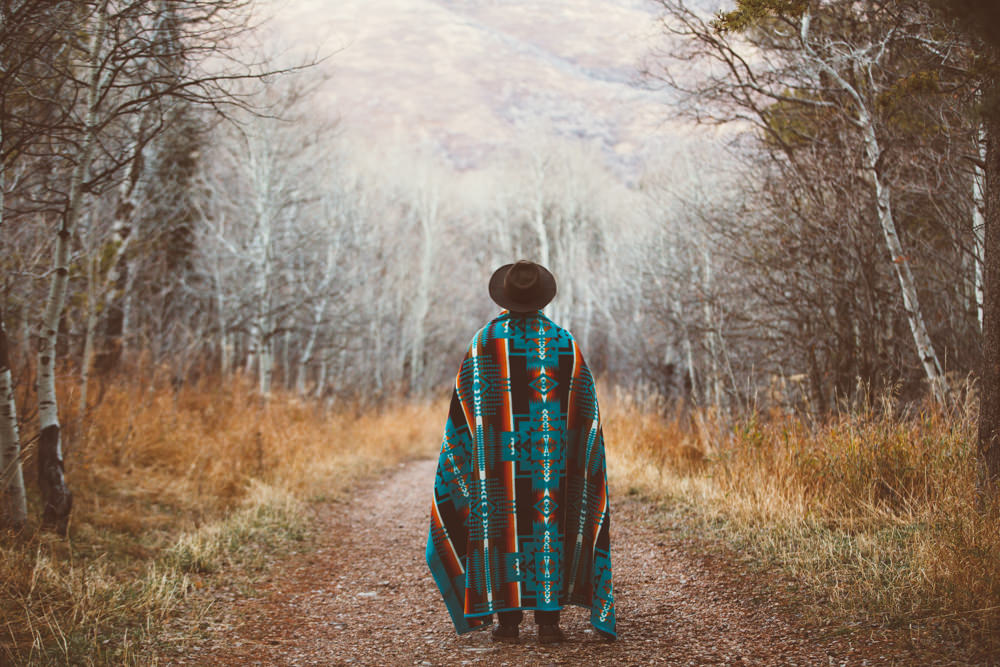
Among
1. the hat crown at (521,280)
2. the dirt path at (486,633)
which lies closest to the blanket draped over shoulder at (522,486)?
the hat crown at (521,280)

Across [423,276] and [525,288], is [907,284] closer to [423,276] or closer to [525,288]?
[525,288]

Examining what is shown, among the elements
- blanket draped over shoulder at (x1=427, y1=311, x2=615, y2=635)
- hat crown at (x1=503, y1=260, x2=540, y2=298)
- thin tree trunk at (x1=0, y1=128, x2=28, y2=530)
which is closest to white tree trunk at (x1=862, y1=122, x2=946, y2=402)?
blanket draped over shoulder at (x1=427, y1=311, x2=615, y2=635)

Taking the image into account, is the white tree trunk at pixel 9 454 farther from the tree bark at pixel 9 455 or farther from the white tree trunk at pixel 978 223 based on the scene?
the white tree trunk at pixel 978 223

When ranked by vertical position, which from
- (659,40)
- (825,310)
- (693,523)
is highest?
(659,40)

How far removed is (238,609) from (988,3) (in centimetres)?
492

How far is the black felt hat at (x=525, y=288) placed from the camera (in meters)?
4.01

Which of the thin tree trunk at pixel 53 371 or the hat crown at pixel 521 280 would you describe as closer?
the hat crown at pixel 521 280

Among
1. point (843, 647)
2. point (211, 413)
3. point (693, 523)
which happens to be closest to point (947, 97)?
point (693, 523)

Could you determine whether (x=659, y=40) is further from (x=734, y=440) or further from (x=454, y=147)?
(x=454, y=147)

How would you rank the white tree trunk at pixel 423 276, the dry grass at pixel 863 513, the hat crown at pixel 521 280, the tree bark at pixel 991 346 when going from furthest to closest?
the white tree trunk at pixel 423 276 < the tree bark at pixel 991 346 < the hat crown at pixel 521 280 < the dry grass at pixel 863 513

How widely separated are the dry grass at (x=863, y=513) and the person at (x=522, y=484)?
1.34 meters

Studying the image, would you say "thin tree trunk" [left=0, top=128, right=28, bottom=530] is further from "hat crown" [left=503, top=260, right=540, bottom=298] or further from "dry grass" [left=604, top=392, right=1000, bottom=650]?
"dry grass" [left=604, top=392, right=1000, bottom=650]

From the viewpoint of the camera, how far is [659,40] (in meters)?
9.48

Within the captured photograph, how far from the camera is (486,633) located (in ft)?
13.8
